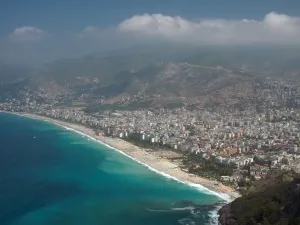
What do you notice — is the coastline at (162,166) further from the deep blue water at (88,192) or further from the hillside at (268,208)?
the hillside at (268,208)

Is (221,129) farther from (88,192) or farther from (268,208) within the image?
(268,208)

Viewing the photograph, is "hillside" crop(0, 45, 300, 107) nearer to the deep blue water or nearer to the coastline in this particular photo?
Result: the coastline

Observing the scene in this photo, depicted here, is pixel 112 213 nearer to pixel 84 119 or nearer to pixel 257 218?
pixel 257 218

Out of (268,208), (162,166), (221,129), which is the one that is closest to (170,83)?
(221,129)

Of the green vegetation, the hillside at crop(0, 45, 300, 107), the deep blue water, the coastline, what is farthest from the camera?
the hillside at crop(0, 45, 300, 107)

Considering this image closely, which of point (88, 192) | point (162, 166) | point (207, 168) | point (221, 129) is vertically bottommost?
point (88, 192)

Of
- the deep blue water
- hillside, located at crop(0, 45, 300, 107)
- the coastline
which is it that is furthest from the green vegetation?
hillside, located at crop(0, 45, 300, 107)
